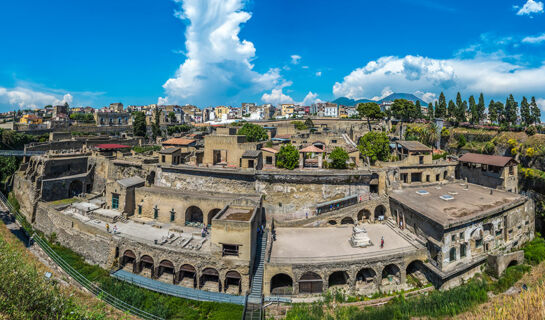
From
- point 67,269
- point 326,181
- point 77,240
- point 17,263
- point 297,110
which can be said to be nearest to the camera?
point 17,263

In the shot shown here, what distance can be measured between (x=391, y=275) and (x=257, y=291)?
39.1 feet

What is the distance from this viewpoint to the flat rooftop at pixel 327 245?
21766 millimetres

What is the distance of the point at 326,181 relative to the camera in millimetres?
30375

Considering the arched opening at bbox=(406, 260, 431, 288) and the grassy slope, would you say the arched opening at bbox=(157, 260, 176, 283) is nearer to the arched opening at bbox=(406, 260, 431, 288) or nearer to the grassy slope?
the grassy slope

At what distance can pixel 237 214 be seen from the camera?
24188 mm

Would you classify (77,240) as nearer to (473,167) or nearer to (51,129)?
(51,129)

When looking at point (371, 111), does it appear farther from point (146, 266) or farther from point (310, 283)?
point (146, 266)

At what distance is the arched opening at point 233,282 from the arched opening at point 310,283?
5.07m

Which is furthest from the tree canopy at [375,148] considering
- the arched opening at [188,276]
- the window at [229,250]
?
the arched opening at [188,276]

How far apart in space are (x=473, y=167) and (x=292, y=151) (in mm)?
25555

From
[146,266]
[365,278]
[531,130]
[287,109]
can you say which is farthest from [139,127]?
[287,109]

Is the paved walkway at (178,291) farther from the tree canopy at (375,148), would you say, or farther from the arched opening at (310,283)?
the tree canopy at (375,148)

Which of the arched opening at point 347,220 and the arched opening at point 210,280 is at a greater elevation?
the arched opening at point 347,220

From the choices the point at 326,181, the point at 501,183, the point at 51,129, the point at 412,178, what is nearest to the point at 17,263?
the point at 326,181
